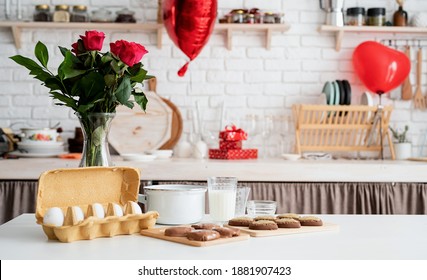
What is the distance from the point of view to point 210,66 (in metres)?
3.96

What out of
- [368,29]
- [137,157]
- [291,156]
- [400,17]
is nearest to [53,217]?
[137,157]

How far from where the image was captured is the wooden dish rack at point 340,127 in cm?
373

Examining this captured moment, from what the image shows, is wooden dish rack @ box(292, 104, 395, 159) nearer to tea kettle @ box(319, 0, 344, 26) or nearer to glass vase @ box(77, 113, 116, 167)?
tea kettle @ box(319, 0, 344, 26)

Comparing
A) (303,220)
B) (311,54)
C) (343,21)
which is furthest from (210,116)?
(303,220)

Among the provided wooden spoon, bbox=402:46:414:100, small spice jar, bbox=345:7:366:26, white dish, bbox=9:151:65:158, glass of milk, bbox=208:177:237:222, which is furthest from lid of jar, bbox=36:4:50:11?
glass of milk, bbox=208:177:237:222

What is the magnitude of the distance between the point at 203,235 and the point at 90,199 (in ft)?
1.26

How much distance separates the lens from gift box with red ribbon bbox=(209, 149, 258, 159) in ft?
11.7

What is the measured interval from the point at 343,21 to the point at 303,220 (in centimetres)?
260

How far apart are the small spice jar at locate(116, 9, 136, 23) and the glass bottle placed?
5.43 feet

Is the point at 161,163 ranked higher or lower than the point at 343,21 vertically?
lower

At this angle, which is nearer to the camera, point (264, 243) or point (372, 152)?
point (264, 243)
